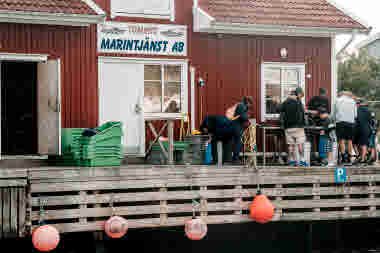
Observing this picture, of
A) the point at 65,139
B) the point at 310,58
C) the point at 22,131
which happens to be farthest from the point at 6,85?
the point at 310,58

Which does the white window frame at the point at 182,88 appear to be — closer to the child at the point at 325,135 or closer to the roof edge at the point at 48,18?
the roof edge at the point at 48,18

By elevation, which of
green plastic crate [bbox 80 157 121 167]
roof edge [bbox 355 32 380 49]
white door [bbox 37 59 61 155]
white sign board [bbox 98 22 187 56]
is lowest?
green plastic crate [bbox 80 157 121 167]

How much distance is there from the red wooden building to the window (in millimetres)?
23

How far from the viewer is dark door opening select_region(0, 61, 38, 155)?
14805 mm

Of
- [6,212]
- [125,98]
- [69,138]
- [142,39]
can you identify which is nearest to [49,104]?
[69,138]

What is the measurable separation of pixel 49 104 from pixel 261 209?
492cm

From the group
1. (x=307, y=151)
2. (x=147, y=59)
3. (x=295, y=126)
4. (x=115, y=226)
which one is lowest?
(x=115, y=226)

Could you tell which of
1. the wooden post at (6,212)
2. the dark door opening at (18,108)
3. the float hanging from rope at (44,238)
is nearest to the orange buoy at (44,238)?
the float hanging from rope at (44,238)

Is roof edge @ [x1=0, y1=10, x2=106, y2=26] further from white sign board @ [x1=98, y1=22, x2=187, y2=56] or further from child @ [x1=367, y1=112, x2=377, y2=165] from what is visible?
child @ [x1=367, y1=112, x2=377, y2=165]

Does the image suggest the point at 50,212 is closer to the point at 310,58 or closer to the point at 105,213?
the point at 105,213

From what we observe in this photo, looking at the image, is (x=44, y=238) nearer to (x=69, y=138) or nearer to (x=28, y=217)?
(x=28, y=217)

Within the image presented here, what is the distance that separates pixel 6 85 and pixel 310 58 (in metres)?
7.27

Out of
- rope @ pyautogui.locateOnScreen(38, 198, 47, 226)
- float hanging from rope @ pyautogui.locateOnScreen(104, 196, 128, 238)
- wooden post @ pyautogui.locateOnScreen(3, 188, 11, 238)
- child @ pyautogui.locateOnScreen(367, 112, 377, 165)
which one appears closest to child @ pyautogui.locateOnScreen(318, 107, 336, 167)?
child @ pyautogui.locateOnScreen(367, 112, 377, 165)

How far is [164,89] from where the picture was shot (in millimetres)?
15109
